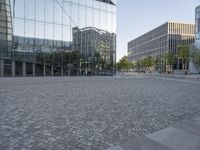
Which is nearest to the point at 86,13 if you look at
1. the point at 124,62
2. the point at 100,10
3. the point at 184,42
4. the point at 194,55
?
the point at 100,10

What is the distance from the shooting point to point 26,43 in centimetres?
3756

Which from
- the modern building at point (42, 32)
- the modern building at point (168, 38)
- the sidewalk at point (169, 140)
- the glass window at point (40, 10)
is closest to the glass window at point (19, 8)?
the modern building at point (42, 32)

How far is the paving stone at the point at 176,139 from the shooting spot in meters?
→ 5.26

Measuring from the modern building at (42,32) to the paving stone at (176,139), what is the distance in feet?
115

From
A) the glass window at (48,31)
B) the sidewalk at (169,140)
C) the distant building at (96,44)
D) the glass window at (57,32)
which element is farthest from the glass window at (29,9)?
the sidewalk at (169,140)

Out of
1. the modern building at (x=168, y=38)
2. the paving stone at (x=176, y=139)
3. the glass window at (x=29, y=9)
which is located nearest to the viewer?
the paving stone at (x=176, y=139)

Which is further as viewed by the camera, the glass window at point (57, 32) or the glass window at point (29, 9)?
the glass window at point (57, 32)

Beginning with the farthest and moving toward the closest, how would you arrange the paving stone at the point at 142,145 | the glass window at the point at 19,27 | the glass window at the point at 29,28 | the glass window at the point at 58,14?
1. the glass window at the point at 58,14
2. the glass window at the point at 29,28
3. the glass window at the point at 19,27
4. the paving stone at the point at 142,145

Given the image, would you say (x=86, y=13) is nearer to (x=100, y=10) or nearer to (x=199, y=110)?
(x=100, y=10)

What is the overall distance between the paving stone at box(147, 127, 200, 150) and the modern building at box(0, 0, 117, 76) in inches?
1383

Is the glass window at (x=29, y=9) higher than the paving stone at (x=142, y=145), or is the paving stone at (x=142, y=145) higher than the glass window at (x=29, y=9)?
the glass window at (x=29, y=9)

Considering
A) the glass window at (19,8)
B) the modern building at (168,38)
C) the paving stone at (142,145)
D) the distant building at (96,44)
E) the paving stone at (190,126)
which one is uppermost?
the modern building at (168,38)

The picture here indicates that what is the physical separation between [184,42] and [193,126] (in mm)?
133052

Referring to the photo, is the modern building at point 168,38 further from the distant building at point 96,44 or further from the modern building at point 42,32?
the modern building at point 42,32
